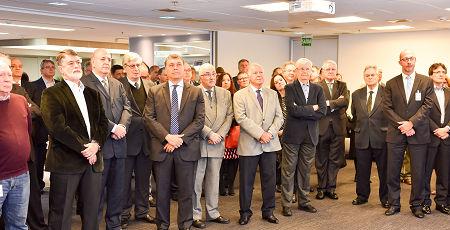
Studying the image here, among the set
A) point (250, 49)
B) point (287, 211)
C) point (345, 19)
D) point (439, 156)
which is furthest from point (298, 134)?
point (250, 49)

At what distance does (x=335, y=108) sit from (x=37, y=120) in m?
3.42

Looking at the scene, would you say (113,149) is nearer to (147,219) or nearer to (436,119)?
(147,219)

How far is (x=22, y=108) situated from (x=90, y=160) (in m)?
0.61

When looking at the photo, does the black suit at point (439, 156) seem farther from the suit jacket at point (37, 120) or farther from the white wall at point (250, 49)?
the white wall at point (250, 49)

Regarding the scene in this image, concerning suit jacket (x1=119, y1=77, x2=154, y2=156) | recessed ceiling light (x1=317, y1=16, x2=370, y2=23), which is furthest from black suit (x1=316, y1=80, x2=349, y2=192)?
recessed ceiling light (x1=317, y1=16, x2=370, y2=23)

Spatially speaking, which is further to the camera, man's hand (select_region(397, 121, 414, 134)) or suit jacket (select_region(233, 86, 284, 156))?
man's hand (select_region(397, 121, 414, 134))

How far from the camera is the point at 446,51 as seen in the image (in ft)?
41.9

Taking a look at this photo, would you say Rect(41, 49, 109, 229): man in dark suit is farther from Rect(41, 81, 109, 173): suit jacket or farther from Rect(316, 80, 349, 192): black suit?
Rect(316, 80, 349, 192): black suit

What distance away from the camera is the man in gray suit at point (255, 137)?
195 inches

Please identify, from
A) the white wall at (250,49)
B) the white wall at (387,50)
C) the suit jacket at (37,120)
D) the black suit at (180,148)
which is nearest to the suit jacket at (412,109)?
the black suit at (180,148)

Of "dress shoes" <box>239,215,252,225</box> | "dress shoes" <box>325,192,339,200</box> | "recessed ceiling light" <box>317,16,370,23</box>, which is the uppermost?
"recessed ceiling light" <box>317,16,370,23</box>

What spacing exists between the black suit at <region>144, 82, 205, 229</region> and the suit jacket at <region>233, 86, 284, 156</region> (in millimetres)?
493

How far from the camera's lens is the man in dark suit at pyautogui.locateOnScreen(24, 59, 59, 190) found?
17.5 feet

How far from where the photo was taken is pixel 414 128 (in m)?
5.24
